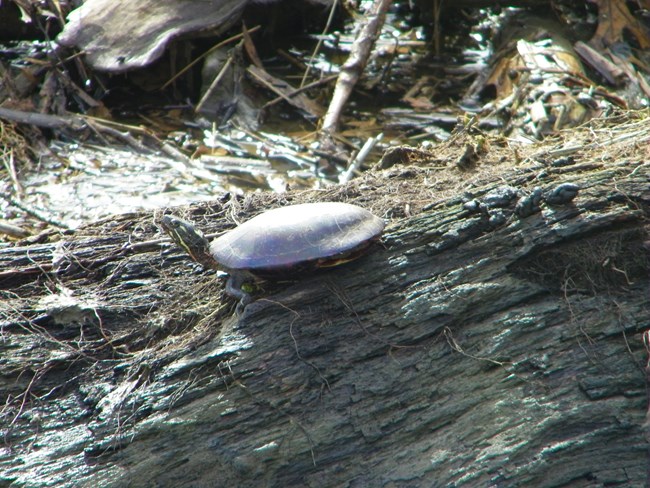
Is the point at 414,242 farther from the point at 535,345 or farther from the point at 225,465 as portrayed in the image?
the point at 225,465

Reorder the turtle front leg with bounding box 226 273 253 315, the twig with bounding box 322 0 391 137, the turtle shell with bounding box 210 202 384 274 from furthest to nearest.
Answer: the twig with bounding box 322 0 391 137 < the turtle front leg with bounding box 226 273 253 315 < the turtle shell with bounding box 210 202 384 274

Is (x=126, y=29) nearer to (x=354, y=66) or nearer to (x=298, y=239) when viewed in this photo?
(x=354, y=66)

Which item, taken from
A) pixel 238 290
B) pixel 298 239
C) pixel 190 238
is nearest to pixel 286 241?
pixel 298 239

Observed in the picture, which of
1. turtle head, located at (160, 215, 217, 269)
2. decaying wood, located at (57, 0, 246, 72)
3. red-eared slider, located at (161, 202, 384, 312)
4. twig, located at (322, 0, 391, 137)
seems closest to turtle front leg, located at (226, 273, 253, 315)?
red-eared slider, located at (161, 202, 384, 312)

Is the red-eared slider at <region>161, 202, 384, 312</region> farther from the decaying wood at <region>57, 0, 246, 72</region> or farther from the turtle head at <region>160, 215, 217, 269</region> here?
the decaying wood at <region>57, 0, 246, 72</region>

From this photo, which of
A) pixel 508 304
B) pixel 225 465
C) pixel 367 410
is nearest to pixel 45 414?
pixel 225 465

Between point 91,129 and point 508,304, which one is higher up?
point 508,304
